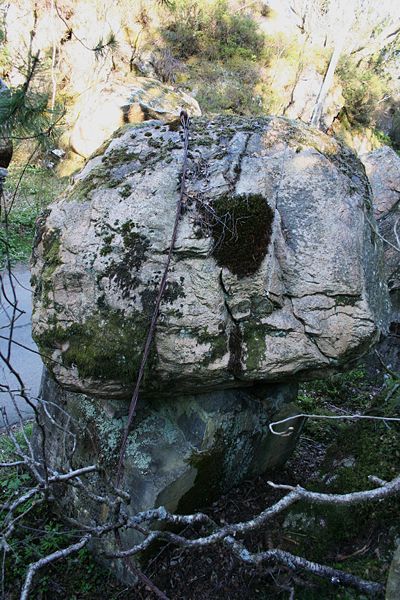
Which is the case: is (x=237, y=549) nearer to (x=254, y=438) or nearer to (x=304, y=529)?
(x=304, y=529)

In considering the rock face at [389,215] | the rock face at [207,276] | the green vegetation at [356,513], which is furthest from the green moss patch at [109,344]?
the rock face at [389,215]

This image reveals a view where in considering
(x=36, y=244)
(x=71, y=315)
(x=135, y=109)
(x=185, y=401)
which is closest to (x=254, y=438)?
(x=185, y=401)

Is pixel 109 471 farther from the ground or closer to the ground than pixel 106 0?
closer to the ground

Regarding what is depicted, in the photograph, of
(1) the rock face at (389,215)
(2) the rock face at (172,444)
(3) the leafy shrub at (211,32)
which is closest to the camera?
(2) the rock face at (172,444)

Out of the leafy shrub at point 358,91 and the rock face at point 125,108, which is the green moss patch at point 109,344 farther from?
the leafy shrub at point 358,91

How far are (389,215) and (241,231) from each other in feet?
13.7

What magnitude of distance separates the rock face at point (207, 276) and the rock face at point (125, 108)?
6540 millimetres

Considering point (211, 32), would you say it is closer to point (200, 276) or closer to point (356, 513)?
point (200, 276)

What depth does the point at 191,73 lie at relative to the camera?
49.6ft

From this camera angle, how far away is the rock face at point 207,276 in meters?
2.42

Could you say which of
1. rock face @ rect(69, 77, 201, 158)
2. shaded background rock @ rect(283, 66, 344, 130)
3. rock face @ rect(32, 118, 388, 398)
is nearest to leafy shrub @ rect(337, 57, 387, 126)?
shaded background rock @ rect(283, 66, 344, 130)

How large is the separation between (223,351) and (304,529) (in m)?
1.17

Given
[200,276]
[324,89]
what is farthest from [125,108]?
[324,89]

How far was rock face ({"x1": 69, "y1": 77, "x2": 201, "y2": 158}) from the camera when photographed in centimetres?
878
